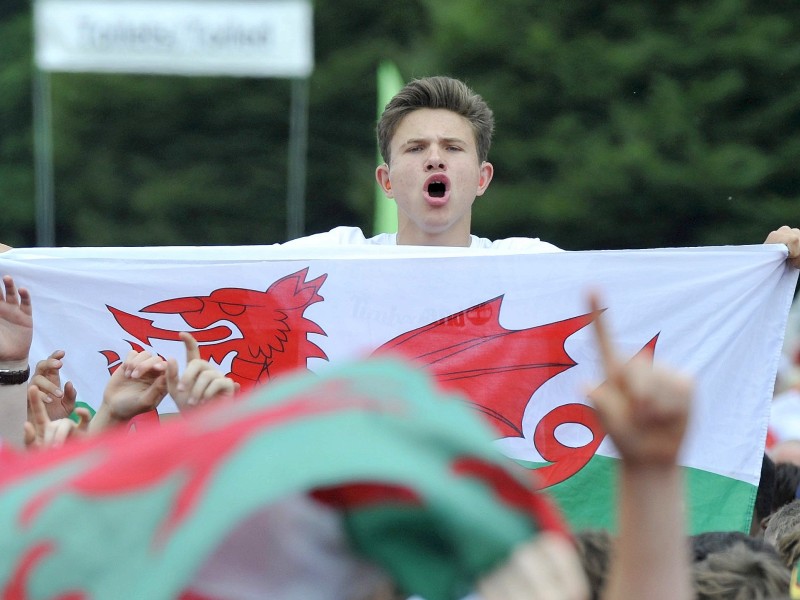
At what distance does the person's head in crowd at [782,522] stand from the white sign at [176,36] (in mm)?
13316

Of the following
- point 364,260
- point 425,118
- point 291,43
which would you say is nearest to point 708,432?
point 364,260

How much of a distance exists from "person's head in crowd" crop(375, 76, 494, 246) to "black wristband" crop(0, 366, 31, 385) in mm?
1794

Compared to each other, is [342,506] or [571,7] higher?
[571,7]

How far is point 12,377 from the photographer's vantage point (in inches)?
102

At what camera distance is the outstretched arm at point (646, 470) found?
1335 mm

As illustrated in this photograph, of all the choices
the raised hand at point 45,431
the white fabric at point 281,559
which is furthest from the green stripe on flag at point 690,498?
the white fabric at point 281,559

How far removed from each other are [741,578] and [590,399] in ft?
2.69

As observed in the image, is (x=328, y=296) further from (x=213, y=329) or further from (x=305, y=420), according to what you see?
(x=305, y=420)

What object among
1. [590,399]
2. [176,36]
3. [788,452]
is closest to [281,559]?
[590,399]

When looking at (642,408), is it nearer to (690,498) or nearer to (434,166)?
(690,498)

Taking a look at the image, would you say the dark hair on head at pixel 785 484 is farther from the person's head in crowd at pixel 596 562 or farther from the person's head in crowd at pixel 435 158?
the person's head in crowd at pixel 596 562

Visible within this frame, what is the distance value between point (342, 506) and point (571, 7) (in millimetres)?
22621

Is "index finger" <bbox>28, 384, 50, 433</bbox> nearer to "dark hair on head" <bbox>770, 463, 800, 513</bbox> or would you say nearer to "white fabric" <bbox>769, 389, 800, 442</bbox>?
"dark hair on head" <bbox>770, 463, 800, 513</bbox>

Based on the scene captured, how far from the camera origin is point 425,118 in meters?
4.37
